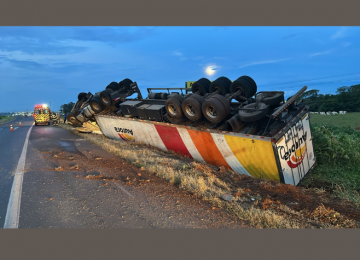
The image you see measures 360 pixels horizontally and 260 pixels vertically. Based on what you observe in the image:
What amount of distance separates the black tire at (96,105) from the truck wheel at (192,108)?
702 centimetres

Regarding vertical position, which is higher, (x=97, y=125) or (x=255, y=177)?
(x=97, y=125)

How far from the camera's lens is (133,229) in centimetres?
395

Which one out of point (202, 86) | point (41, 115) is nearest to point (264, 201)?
point (202, 86)

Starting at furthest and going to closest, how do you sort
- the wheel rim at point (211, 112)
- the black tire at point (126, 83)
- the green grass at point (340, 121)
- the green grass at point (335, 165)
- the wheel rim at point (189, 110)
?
the green grass at point (340, 121), the black tire at point (126, 83), the wheel rim at point (189, 110), the wheel rim at point (211, 112), the green grass at point (335, 165)

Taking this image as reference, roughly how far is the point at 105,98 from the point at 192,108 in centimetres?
729

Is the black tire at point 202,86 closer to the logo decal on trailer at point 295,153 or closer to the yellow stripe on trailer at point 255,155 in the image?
the yellow stripe on trailer at point 255,155

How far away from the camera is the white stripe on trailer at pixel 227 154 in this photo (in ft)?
26.5

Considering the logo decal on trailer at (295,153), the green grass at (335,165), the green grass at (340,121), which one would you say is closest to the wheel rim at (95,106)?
the logo decal on trailer at (295,153)

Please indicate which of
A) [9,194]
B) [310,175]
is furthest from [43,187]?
[310,175]

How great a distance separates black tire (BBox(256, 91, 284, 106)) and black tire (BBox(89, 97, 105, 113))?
9.26m

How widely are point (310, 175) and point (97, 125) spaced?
1229cm

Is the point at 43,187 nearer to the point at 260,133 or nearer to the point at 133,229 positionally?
the point at 133,229

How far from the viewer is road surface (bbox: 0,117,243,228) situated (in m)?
4.20

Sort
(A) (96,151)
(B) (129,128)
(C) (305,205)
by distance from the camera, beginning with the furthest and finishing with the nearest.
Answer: (B) (129,128)
(A) (96,151)
(C) (305,205)
